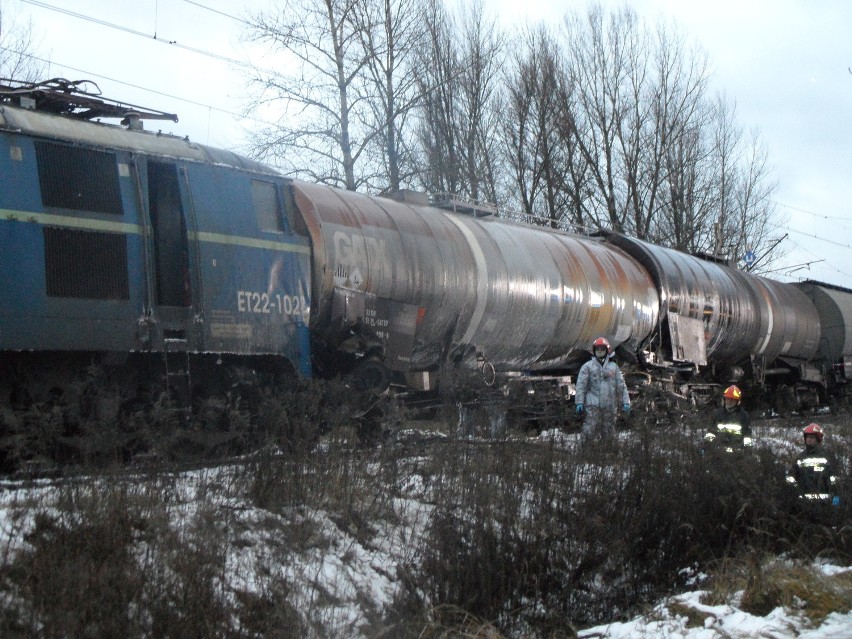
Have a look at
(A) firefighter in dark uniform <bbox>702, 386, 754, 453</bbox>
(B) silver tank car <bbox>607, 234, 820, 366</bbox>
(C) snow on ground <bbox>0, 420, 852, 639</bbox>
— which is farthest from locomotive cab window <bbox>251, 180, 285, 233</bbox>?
(B) silver tank car <bbox>607, 234, 820, 366</bbox>

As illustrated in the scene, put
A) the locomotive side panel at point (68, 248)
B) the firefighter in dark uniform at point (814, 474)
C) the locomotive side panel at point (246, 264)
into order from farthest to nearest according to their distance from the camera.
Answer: the locomotive side panel at point (246, 264) < the firefighter in dark uniform at point (814, 474) < the locomotive side panel at point (68, 248)

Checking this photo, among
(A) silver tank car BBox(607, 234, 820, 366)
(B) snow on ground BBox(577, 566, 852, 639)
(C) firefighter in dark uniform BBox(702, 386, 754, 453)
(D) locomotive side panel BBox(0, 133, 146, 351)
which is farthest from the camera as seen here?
(A) silver tank car BBox(607, 234, 820, 366)

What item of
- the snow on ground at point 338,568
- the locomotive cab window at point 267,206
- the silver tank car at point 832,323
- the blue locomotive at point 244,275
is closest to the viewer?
the snow on ground at point 338,568

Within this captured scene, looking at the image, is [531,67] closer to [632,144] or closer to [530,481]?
[632,144]

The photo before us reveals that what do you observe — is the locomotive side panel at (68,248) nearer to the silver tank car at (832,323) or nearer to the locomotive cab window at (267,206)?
the locomotive cab window at (267,206)

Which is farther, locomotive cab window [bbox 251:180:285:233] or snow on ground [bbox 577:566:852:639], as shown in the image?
locomotive cab window [bbox 251:180:285:233]

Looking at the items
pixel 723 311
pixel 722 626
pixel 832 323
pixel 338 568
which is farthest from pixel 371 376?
pixel 832 323

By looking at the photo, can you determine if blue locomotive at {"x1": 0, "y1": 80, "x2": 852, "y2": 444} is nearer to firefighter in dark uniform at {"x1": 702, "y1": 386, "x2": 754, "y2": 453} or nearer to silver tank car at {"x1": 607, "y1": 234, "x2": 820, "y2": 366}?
silver tank car at {"x1": 607, "y1": 234, "x2": 820, "y2": 366}

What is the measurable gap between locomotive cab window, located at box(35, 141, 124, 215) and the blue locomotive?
1 centimetres

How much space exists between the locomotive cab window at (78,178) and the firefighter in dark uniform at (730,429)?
608 centimetres

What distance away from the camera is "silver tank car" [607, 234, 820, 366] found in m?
17.8

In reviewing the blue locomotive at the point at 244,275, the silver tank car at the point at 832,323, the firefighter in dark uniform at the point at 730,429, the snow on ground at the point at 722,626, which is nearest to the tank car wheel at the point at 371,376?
the blue locomotive at the point at 244,275

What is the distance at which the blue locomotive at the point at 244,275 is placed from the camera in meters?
7.67

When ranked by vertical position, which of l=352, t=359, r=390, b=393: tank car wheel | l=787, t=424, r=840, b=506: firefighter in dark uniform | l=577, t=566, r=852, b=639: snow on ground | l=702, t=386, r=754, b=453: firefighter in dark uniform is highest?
l=352, t=359, r=390, b=393: tank car wheel
